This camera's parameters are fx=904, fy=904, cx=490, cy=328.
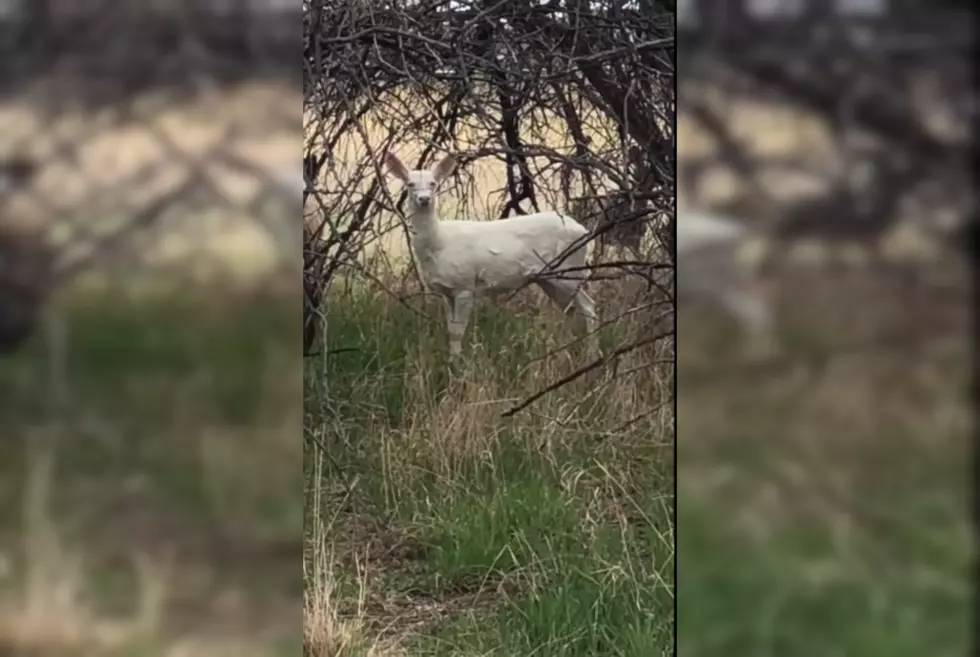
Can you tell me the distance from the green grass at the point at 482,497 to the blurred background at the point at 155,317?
22 cm

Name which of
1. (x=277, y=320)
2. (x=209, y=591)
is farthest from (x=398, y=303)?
(x=209, y=591)

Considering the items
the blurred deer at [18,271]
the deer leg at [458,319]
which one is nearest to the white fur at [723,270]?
the deer leg at [458,319]

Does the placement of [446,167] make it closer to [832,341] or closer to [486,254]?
[486,254]

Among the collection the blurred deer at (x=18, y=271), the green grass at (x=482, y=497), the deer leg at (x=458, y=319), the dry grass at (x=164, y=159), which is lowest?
the green grass at (x=482, y=497)

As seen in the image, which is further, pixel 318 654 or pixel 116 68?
pixel 318 654

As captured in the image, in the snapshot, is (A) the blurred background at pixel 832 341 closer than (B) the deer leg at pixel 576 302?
Yes

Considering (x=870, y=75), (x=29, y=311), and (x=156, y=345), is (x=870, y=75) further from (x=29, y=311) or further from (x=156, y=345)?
(x=29, y=311)

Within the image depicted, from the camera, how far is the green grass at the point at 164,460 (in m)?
1.19

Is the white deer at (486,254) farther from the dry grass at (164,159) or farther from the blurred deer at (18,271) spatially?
the blurred deer at (18,271)

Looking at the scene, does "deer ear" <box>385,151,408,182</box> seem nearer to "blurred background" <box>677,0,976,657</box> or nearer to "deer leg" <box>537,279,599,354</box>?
"deer leg" <box>537,279,599,354</box>

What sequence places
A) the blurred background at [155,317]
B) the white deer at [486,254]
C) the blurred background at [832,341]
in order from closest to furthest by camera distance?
the blurred background at [832,341], the blurred background at [155,317], the white deer at [486,254]

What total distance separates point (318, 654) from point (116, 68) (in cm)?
90

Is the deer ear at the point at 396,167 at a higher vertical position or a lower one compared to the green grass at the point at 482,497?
higher

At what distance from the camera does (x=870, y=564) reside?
1.02 meters
